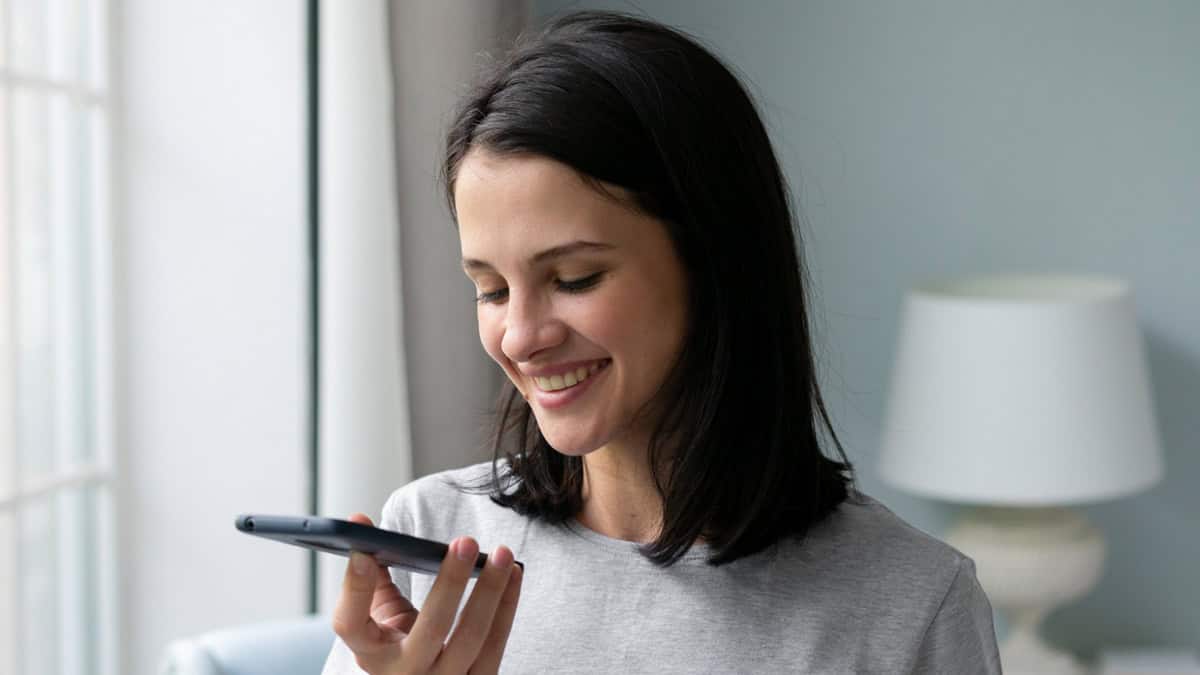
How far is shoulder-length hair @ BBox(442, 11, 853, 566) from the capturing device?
3.35 ft

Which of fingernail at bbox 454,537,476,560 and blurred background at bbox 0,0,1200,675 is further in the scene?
blurred background at bbox 0,0,1200,675

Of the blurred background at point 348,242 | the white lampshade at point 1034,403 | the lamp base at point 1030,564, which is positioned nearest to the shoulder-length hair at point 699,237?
the blurred background at point 348,242

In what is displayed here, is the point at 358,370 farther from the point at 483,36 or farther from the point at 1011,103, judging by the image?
the point at 1011,103

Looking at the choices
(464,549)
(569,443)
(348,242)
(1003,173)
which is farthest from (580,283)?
(1003,173)

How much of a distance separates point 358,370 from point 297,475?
358mm

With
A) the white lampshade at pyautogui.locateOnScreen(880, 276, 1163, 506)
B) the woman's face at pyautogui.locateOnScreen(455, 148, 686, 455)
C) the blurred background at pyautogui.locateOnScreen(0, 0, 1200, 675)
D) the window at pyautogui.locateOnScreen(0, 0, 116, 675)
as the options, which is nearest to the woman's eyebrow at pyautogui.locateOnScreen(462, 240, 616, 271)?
the woman's face at pyautogui.locateOnScreen(455, 148, 686, 455)

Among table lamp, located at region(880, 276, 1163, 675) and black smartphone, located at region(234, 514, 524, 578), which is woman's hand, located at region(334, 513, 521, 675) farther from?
table lamp, located at region(880, 276, 1163, 675)

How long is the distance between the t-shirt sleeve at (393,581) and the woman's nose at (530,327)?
23 centimetres

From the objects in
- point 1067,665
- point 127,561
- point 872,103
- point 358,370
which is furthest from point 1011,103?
point 127,561

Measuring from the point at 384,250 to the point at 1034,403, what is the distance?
1121mm

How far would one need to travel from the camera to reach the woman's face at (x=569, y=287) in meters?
Result: 1.00

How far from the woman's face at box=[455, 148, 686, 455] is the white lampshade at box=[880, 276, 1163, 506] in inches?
60.6

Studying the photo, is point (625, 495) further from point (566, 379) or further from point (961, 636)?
point (961, 636)

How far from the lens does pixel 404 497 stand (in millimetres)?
1211
